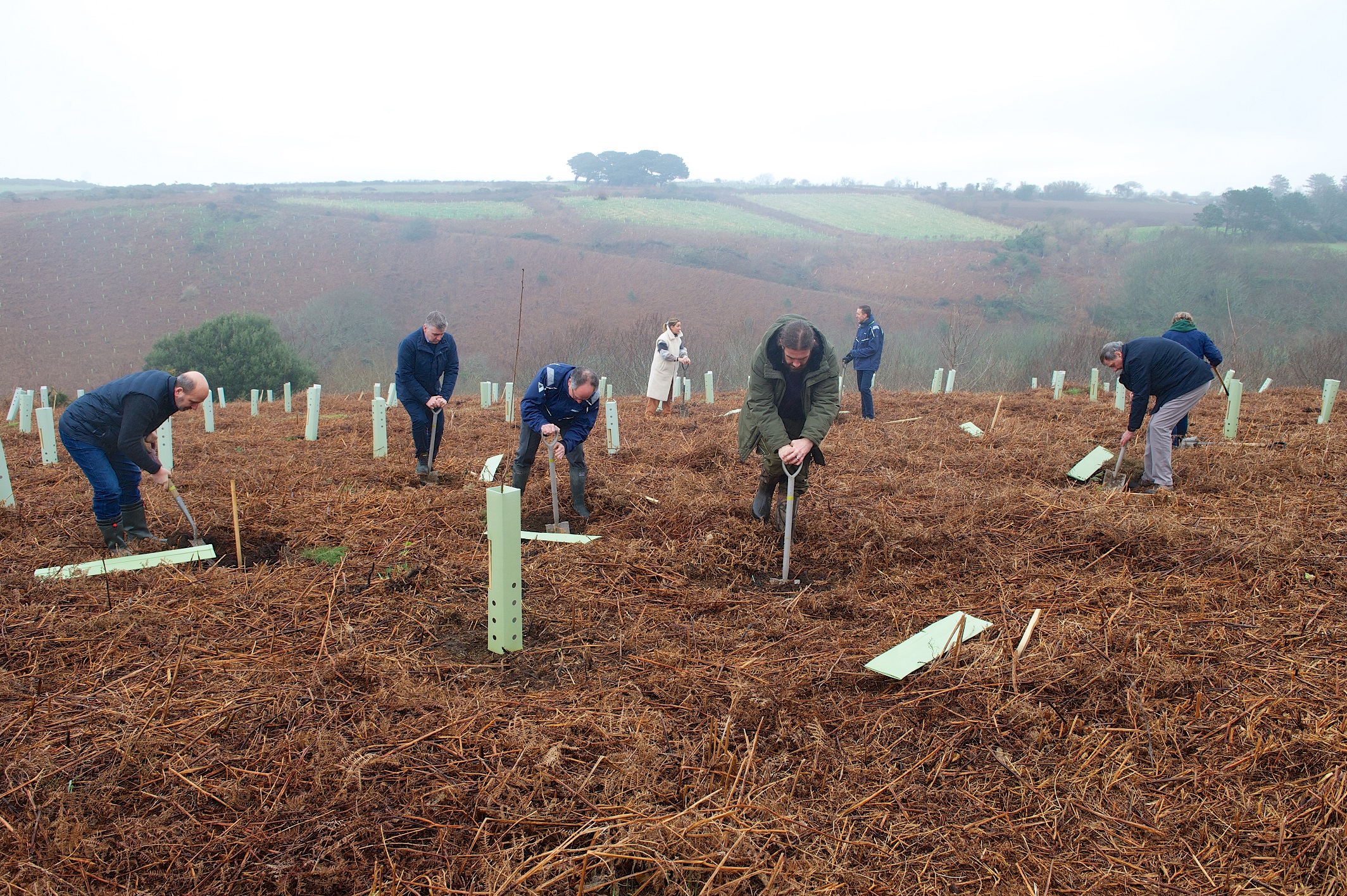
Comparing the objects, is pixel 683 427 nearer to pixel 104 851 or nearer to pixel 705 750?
pixel 705 750

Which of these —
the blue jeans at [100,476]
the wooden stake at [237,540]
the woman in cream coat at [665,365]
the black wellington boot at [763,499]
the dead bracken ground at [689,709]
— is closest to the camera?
the dead bracken ground at [689,709]

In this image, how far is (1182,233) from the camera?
4025 cm

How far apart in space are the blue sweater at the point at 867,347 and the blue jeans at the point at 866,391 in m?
0.08

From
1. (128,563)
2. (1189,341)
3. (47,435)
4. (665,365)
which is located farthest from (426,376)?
(1189,341)

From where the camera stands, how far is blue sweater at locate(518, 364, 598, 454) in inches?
217

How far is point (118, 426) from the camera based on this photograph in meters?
4.85

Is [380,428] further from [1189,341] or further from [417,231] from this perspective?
[417,231]

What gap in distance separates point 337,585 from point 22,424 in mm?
8921

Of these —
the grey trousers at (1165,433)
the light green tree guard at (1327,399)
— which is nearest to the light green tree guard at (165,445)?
the grey trousers at (1165,433)

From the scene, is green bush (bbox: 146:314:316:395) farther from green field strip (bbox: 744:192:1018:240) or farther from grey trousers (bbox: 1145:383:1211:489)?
green field strip (bbox: 744:192:1018:240)

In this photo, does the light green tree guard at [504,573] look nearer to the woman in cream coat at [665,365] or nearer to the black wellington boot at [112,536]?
the black wellington boot at [112,536]

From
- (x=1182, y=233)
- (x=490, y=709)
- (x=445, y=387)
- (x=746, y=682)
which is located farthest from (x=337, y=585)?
(x=1182, y=233)

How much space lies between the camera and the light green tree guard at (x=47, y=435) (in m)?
6.89

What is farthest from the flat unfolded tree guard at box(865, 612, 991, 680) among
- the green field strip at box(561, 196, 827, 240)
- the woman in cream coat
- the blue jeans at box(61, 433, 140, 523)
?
the green field strip at box(561, 196, 827, 240)
